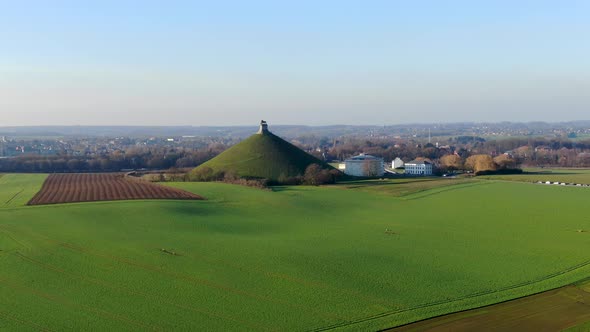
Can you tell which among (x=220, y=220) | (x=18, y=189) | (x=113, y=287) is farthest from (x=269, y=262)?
(x=18, y=189)

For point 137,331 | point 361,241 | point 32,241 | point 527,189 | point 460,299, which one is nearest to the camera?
point 137,331

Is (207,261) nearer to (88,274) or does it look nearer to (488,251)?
(88,274)

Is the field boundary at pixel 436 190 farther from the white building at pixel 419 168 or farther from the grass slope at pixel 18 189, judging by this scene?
the grass slope at pixel 18 189

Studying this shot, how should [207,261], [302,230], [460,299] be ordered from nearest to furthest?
[460,299]
[207,261]
[302,230]

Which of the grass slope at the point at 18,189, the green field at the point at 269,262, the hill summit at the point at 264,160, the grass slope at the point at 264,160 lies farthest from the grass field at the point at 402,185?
the grass slope at the point at 18,189

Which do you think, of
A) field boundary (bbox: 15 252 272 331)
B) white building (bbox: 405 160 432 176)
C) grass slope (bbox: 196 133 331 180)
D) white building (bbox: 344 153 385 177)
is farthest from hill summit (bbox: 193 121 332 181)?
field boundary (bbox: 15 252 272 331)

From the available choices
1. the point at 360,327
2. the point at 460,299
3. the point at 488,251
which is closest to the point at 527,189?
the point at 488,251
